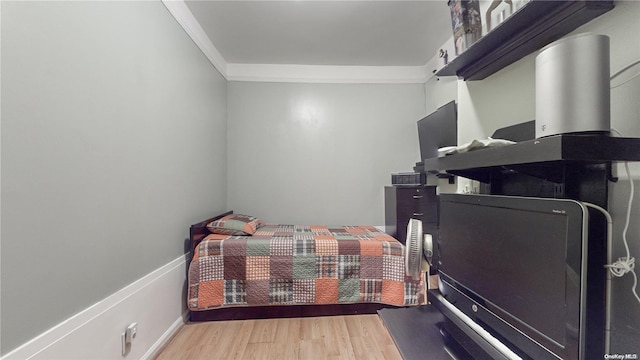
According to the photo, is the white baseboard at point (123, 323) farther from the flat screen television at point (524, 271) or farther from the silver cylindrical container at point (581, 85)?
the silver cylindrical container at point (581, 85)

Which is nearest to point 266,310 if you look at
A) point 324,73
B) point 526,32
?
point 526,32

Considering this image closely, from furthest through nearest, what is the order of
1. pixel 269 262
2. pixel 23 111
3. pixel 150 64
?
1. pixel 269 262
2. pixel 150 64
3. pixel 23 111

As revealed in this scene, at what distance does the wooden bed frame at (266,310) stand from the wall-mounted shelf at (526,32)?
2.06 meters

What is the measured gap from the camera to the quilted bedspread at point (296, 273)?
6.86 feet

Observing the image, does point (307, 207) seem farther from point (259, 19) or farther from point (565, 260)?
point (565, 260)

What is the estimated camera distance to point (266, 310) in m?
2.20

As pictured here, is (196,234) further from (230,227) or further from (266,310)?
(266,310)

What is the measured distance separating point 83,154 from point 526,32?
6.77 ft

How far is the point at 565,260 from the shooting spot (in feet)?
2.10

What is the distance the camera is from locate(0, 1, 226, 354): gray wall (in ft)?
2.98

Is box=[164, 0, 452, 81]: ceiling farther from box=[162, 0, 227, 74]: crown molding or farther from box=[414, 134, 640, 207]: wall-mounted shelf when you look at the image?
box=[414, 134, 640, 207]: wall-mounted shelf

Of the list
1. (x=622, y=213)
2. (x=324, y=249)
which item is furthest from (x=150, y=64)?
(x=622, y=213)

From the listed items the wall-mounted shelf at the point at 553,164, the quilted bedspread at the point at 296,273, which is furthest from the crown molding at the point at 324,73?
the wall-mounted shelf at the point at 553,164

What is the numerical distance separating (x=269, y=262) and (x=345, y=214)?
1.52 metres
